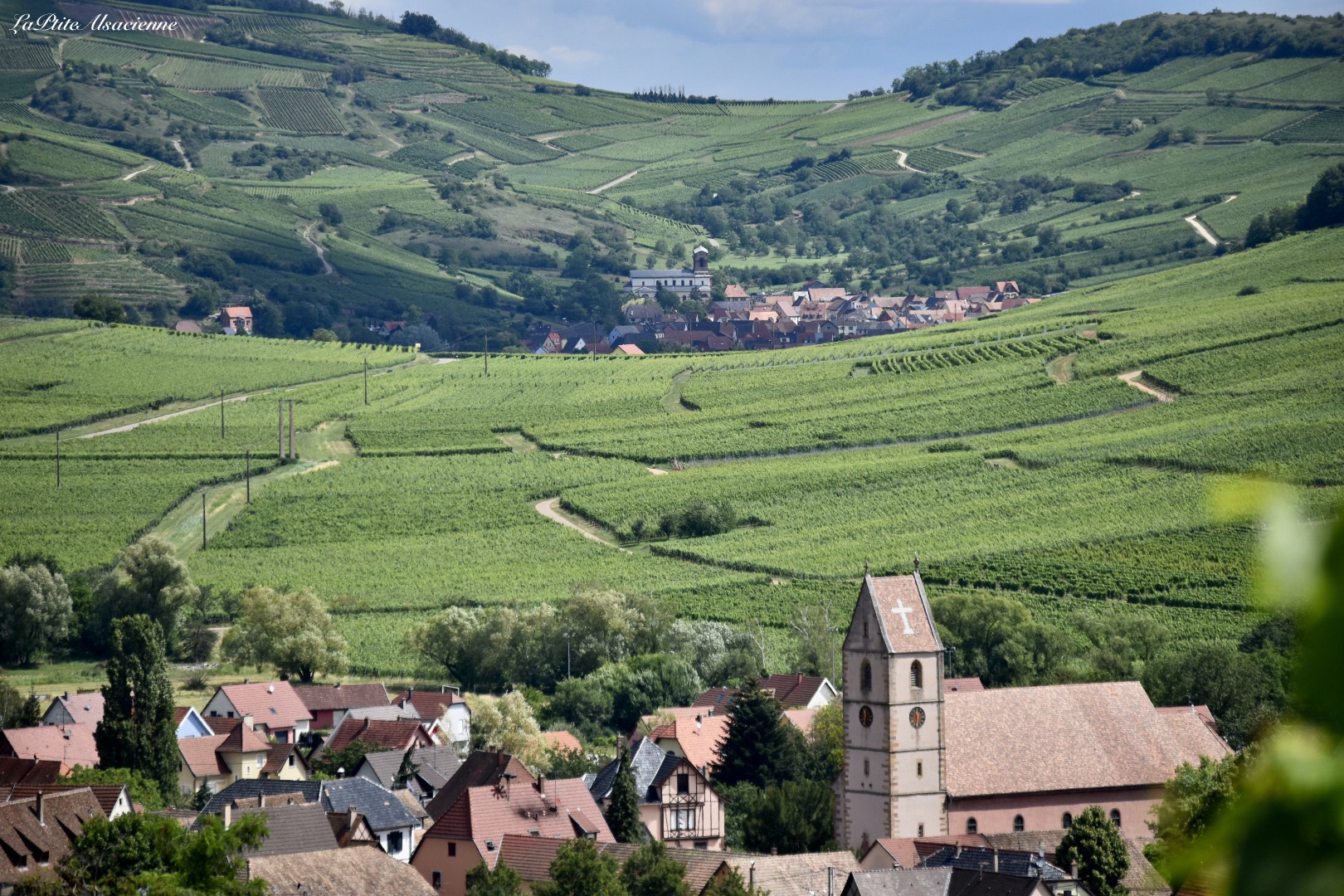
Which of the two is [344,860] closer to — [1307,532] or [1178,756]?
[1178,756]

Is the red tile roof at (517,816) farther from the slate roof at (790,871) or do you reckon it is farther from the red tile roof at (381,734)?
the red tile roof at (381,734)

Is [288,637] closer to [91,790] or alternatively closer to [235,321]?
[91,790]

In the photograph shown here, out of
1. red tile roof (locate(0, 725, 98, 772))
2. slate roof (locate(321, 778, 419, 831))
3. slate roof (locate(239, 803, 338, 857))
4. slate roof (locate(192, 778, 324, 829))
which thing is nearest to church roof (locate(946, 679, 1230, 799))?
slate roof (locate(321, 778, 419, 831))

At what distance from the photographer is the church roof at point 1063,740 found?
48312 millimetres

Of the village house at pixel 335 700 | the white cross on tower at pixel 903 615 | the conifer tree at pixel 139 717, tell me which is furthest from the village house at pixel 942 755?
the village house at pixel 335 700

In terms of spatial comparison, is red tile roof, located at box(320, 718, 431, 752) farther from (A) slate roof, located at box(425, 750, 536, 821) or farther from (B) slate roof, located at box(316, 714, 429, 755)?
(A) slate roof, located at box(425, 750, 536, 821)

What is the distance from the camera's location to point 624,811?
48.8 m

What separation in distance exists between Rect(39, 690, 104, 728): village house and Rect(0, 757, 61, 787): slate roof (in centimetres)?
1142

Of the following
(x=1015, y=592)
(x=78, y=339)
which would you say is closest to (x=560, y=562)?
(x=1015, y=592)

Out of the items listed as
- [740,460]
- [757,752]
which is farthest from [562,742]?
[740,460]

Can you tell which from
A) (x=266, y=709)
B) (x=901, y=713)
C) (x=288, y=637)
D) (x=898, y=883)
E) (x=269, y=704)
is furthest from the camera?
(x=288, y=637)

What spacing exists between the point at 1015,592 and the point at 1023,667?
14930mm

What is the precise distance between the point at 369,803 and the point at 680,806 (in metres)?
9.16

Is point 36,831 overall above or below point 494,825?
above
